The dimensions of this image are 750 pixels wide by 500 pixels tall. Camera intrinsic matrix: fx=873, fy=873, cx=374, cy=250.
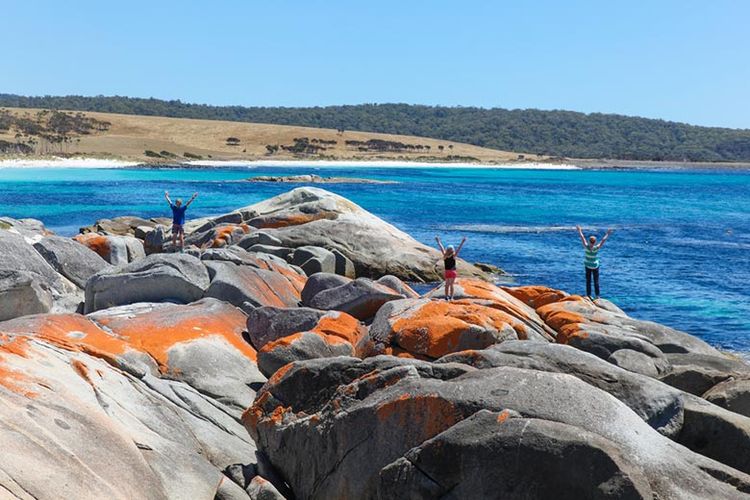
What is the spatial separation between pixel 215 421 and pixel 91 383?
193 centimetres

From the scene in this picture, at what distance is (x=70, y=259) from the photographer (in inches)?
778

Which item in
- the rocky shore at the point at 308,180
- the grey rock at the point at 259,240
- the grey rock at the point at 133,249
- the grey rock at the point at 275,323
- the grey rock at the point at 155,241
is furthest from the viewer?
the rocky shore at the point at 308,180

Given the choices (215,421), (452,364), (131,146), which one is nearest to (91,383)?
(215,421)

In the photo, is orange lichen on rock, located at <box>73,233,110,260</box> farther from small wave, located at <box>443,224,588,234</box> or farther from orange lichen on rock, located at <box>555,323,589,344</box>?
small wave, located at <box>443,224,588,234</box>

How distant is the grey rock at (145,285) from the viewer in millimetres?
16188

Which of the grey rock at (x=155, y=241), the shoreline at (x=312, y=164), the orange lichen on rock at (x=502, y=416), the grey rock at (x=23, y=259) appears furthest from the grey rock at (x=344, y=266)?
the shoreline at (x=312, y=164)

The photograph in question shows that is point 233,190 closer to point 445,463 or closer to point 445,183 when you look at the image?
point 445,183

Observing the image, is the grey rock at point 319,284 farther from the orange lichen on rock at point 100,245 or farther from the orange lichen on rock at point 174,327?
the orange lichen on rock at point 100,245

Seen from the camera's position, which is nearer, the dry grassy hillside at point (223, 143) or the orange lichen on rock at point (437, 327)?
the orange lichen on rock at point (437, 327)

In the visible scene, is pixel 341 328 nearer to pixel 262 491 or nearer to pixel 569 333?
pixel 569 333

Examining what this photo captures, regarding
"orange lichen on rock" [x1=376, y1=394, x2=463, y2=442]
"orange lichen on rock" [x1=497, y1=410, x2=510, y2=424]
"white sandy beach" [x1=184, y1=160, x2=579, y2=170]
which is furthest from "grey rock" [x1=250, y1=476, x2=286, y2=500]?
"white sandy beach" [x1=184, y1=160, x2=579, y2=170]

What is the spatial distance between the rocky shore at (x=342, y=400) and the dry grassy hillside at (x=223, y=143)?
115m

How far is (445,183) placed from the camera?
354ft

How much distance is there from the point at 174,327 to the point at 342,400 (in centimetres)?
504
